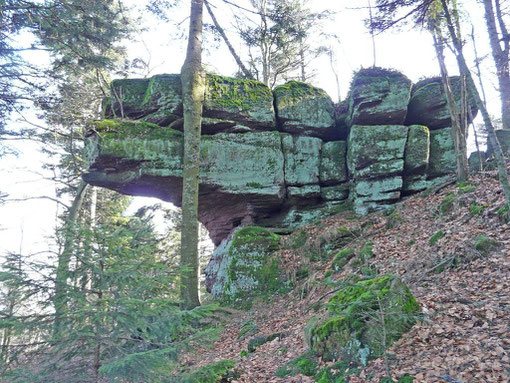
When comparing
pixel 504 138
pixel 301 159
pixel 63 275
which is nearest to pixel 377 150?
pixel 301 159

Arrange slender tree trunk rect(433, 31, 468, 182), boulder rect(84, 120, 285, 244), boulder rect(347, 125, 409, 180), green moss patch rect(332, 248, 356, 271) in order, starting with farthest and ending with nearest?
1. boulder rect(347, 125, 409, 180)
2. boulder rect(84, 120, 285, 244)
3. slender tree trunk rect(433, 31, 468, 182)
4. green moss patch rect(332, 248, 356, 271)

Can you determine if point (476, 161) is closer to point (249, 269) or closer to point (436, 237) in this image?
point (436, 237)

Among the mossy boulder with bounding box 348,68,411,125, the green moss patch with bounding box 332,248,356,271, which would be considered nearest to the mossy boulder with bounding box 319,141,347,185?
the mossy boulder with bounding box 348,68,411,125

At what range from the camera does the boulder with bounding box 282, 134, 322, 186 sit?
534 inches

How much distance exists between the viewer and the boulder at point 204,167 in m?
12.0

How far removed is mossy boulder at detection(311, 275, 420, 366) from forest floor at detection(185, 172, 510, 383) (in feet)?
0.54

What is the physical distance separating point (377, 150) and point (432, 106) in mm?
2910

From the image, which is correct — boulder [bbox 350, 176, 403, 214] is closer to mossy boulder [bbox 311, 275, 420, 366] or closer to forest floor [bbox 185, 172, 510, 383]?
forest floor [bbox 185, 172, 510, 383]

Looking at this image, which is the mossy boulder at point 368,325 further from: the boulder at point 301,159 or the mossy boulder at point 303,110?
the mossy boulder at point 303,110

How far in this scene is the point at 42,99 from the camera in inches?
424

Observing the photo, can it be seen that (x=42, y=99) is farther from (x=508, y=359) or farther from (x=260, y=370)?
(x=508, y=359)

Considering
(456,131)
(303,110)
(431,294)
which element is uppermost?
(303,110)

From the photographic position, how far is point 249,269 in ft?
36.1

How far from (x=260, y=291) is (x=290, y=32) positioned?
364 inches
